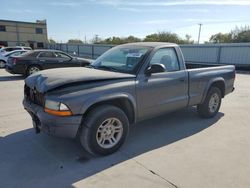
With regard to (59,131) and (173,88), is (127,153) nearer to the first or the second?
(59,131)

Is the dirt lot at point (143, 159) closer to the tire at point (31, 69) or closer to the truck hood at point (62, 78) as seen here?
the truck hood at point (62, 78)

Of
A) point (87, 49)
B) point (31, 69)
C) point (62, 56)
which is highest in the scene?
point (87, 49)

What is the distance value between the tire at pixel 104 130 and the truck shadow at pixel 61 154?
16 cm

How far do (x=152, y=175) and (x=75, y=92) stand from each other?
5.15 ft

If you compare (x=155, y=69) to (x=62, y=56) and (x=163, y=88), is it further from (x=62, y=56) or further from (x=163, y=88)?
(x=62, y=56)

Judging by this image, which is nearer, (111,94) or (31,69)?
(111,94)

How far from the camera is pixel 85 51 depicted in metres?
35.7

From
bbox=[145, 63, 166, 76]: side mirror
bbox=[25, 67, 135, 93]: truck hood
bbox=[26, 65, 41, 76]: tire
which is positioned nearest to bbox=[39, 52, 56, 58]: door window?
bbox=[26, 65, 41, 76]: tire

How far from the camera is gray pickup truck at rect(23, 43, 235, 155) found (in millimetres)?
3344

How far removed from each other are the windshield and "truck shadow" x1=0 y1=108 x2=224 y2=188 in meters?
1.35

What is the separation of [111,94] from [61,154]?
128 cm

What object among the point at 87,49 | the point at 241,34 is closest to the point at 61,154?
the point at 87,49

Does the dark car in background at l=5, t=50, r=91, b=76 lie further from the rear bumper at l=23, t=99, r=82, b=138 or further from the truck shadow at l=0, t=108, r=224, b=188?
the rear bumper at l=23, t=99, r=82, b=138

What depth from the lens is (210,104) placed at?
5.70 meters
